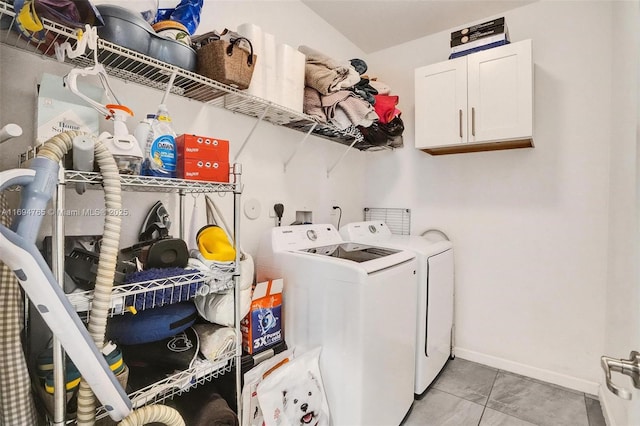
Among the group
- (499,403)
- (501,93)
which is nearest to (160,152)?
(501,93)

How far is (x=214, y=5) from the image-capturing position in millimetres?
1628

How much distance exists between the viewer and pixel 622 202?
158 centimetres

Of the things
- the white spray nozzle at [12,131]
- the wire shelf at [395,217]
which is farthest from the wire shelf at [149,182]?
the wire shelf at [395,217]

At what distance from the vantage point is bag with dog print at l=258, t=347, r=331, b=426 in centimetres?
125

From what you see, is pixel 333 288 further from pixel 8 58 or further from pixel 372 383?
pixel 8 58

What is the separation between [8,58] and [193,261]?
3.04 feet

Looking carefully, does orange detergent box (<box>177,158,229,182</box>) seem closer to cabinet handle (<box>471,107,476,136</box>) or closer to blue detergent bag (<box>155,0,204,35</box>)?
blue detergent bag (<box>155,0,204,35</box>)

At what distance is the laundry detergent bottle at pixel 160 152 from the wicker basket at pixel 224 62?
33 centimetres

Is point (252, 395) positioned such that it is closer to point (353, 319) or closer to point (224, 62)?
point (353, 319)

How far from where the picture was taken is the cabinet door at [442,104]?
2.12 m

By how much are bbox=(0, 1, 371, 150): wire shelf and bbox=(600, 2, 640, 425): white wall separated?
148 cm

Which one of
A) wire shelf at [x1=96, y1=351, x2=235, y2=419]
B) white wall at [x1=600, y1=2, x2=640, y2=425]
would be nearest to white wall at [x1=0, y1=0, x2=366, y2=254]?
wire shelf at [x1=96, y1=351, x2=235, y2=419]

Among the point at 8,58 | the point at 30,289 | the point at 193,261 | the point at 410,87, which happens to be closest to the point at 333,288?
the point at 193,261

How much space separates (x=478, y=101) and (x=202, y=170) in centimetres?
188
